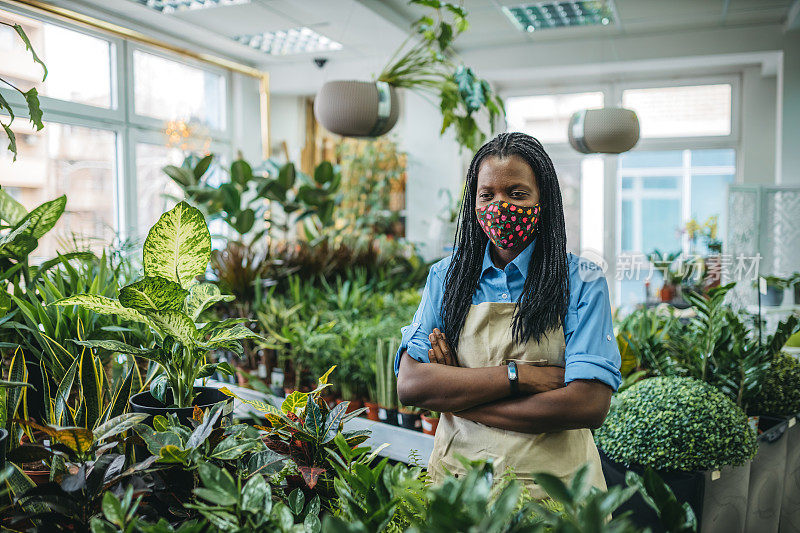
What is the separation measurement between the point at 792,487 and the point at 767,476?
0.40 meters

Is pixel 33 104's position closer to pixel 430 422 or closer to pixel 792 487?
pixel 430 422

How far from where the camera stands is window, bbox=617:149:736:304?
246 inches

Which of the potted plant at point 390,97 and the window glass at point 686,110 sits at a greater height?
the window glass at point 686,110

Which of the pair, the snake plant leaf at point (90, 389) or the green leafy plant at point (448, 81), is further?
the green leafy plant at point (448, 81)

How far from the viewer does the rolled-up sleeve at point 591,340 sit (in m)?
1.28

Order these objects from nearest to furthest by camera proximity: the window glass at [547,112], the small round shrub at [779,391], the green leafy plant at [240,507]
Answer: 1. the green leafy plant at [240,507]
2. the small round shrub at [779,391]
3. the window glass at [547,112]

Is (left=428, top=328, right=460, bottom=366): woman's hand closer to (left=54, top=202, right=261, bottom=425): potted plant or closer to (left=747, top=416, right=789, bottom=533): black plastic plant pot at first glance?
(left=54, top=202, right=261, bottom=425): potted plant

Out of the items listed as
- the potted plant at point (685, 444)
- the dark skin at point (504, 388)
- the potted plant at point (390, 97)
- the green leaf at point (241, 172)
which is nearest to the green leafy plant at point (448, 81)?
the potted plant at point (390, 97)

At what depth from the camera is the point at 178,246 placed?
124 centimetres

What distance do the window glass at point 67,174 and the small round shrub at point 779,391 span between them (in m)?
4.26

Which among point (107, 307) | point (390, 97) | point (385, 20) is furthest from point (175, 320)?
point (385, 20)

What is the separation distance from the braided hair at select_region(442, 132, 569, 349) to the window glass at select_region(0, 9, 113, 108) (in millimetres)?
4139

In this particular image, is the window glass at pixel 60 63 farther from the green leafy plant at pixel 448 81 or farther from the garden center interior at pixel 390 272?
the green leafy plant at pixel 448 81

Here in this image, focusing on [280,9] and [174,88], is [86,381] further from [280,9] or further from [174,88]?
[174,88]
